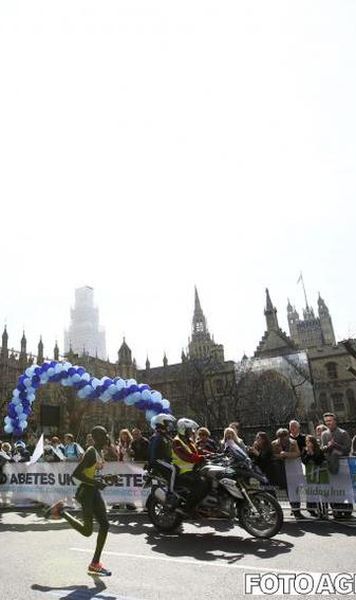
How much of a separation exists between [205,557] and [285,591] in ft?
5.85

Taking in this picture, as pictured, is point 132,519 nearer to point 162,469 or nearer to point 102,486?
point 162,469

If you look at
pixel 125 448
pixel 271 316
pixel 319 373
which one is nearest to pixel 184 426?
pixel 125 448

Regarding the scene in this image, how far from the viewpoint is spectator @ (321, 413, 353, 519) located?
898 cm

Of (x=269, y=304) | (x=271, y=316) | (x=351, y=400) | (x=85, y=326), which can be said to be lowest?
(x=351, y=400)

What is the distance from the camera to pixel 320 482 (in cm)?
930

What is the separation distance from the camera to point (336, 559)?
230 inches

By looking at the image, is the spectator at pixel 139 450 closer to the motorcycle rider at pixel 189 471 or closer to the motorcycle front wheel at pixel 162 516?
the motorcycle front wheel at pixel 162 516

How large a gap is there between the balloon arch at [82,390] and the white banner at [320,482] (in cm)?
657

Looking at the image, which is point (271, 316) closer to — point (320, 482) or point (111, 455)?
point (111, 455)

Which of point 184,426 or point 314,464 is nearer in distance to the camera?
point 184,426

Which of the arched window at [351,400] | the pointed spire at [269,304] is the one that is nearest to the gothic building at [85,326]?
the pointed spire at [269,304]

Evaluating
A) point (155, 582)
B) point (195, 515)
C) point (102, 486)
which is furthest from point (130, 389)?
point (155, 582)

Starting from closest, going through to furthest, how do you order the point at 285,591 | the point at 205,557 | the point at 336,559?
the point at 285,591 → the point at 336,559 → the point at 205,557

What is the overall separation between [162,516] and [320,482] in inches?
138
